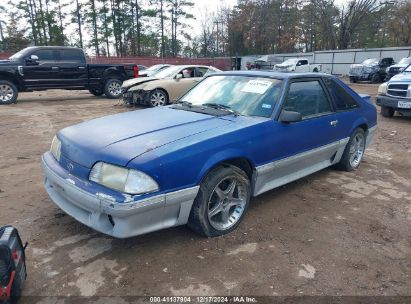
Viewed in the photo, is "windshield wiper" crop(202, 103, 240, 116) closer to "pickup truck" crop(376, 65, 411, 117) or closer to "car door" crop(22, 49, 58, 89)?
"pickup truck" crop(376, 65, 411, 117)

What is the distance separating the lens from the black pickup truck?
1211cm

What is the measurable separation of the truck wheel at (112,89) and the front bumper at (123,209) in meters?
11.8

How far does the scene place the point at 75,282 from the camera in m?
2.65

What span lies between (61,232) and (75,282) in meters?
0.85

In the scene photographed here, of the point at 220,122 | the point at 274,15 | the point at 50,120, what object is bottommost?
the point at 50,120

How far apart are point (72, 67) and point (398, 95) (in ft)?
35.8

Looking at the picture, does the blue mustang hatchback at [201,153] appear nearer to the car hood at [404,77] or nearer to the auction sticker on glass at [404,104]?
the auction sticker on glass at [404,104]

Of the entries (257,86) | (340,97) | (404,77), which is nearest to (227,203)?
(257,86)

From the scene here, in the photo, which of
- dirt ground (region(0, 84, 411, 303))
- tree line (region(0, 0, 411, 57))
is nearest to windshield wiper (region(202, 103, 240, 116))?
dirt ground (region(0, 84, 411, 303))

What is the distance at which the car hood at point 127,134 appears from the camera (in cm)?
287

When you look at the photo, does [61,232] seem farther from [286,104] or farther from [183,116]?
[286,104]

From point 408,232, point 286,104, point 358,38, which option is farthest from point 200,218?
point 358,38

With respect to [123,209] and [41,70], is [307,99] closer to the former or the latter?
[123,209]

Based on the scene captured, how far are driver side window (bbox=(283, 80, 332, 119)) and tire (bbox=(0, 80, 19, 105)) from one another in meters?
11.2
